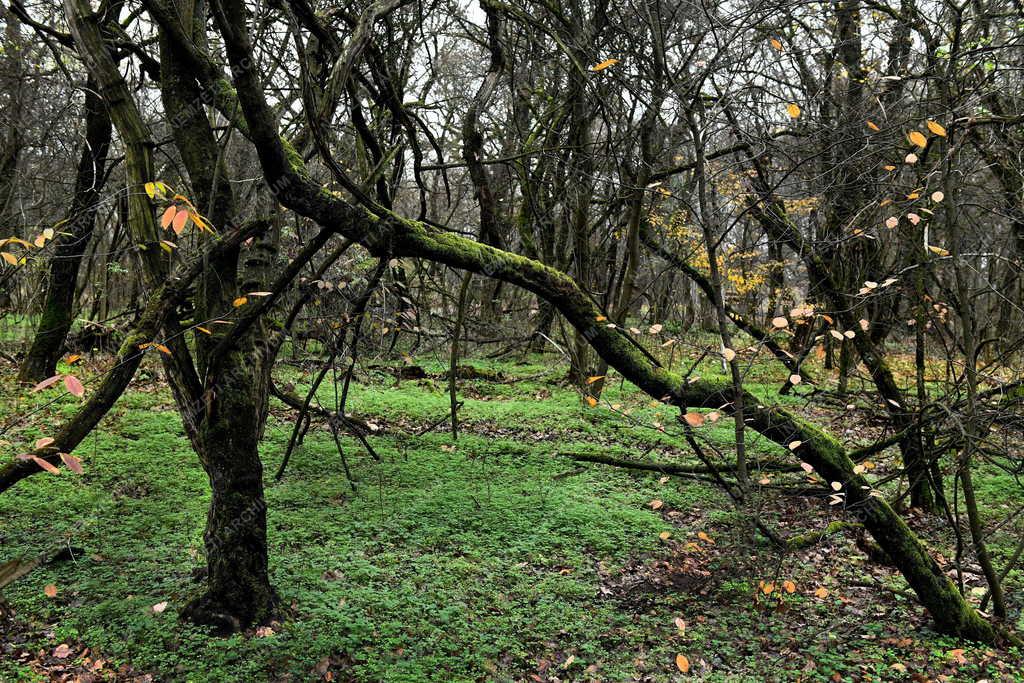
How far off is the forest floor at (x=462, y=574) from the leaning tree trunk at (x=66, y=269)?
0.48 m

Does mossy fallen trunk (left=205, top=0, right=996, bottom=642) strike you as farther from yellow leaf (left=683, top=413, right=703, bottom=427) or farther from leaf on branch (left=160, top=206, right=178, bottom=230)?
leaf on branch (left=160, top=206, right=178, bottom=230)

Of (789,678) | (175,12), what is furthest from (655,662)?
(175,12)

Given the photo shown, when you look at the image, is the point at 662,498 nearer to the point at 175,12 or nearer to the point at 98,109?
the point at 175,12

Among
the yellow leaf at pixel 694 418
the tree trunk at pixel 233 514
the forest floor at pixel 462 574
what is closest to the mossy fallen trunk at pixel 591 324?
the forest floor at pixel 462 574

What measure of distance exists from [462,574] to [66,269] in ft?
21.7

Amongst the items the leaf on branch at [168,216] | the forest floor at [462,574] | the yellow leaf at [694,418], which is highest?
the leaf on branch at [168,216]

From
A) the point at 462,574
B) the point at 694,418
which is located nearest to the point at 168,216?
the point at 694,418

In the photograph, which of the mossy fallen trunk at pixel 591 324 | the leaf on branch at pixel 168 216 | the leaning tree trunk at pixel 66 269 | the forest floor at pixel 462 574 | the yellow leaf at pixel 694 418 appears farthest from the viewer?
the leaning tree trunk at pixel 66 269

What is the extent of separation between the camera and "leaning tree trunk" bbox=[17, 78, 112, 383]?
7.55 metres

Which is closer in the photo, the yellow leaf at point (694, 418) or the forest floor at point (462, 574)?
the yellow leaf at point (694, 418)

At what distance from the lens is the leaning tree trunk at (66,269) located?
7.55 m

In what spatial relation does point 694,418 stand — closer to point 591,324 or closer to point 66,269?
point 591,324

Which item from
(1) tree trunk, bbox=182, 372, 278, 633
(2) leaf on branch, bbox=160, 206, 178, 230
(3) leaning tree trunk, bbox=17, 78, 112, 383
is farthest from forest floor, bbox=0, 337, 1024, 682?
(2) leaf on branch, bbox=160, 206, 178, 230

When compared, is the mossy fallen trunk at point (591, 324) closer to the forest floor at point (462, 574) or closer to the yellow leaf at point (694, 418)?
the forest floor at point (462, 574)
